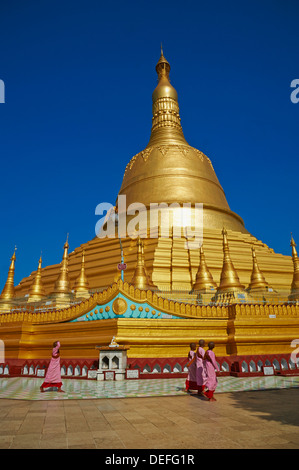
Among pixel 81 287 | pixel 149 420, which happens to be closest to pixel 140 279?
pixel 81 287

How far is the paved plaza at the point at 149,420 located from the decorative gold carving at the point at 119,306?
171 inches

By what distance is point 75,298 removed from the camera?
1619 cm

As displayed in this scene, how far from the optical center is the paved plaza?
11.1 ft

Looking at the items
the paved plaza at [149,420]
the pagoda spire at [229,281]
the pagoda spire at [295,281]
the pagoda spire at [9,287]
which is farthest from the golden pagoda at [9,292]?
the pagoda spire at [295,281]

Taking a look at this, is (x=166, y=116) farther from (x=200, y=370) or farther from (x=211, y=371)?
(x=211, y=371)

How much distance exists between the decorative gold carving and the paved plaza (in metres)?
4.33

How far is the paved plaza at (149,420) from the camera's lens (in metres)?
3.37

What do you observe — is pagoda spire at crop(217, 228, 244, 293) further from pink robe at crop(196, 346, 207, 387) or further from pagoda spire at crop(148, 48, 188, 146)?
pagoda spire at crop(148, 48, 188, 146)

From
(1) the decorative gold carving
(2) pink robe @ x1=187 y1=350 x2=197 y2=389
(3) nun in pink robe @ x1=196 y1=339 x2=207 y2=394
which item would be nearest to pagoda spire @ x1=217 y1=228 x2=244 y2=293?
(1) the decorative gold carving

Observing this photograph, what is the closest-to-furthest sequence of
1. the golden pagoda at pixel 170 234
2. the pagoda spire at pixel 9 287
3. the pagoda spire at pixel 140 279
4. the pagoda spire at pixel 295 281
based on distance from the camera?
the pagoda spire at pixel 140 279 < the pagoda spire at pixel 295 281 < the pagoda spire at pixel 9 287 < the golden pagoda at pixel 170 234

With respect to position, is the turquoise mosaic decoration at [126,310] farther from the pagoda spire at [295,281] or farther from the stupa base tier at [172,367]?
the pagoda spire at [295,281]
